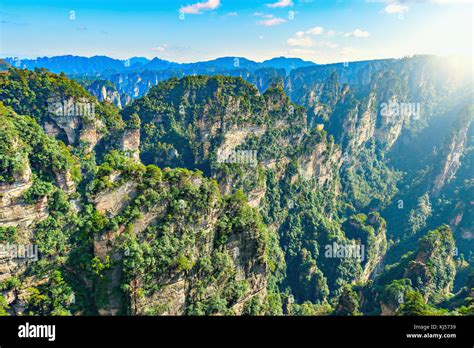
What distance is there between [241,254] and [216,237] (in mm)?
2681

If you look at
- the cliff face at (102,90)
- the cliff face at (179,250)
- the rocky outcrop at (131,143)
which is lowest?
the cliff face at (179,250)

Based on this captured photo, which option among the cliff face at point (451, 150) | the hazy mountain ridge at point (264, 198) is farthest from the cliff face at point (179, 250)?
the cliff face at point (451, 150)

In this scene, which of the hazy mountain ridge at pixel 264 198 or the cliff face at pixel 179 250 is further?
the hazy mountain ridge at pixel 264 198

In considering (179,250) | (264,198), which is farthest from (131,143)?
(179,250)

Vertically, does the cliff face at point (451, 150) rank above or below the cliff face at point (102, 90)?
below

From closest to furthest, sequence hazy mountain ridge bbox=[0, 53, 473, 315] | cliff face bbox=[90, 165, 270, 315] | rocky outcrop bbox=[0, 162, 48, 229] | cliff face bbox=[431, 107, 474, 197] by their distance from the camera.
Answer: cliff face bbox=[90, 165, 270, 315]
rocky outcrop bbox=[0, 162, 48, 229]
hazy mountain ridge bbox=[0, 53, 473, 315]
cliff face bbox=[431, 107, 474, 197]

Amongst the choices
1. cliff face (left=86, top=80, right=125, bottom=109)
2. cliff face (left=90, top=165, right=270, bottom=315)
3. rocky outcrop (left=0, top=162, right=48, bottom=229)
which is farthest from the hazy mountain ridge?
cliff face (left=86, top=80, right=125, bottom=109)

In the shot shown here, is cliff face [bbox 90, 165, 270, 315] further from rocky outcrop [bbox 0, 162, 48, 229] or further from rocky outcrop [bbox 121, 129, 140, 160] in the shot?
rocky outcrop [bbox 121, 129, 140, 160]

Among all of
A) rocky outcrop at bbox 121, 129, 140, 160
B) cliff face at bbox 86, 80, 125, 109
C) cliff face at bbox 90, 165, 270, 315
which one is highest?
cliff face at bbox 86, 80, 125, 109

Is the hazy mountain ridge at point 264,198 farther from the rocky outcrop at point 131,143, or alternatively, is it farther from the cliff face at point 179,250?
the rocky outcrop at point 131,143

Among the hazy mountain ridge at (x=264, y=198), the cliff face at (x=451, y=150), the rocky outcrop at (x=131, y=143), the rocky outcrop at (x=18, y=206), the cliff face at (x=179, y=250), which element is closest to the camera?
the cliff face at (x=179, y=250)
